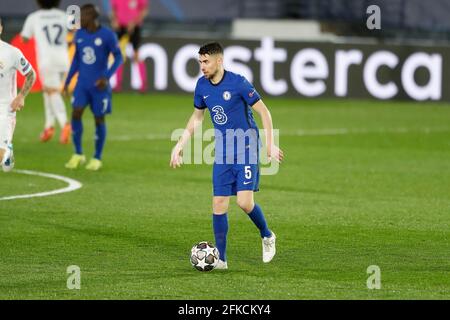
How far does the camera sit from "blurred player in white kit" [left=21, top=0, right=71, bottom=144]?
19438 mm

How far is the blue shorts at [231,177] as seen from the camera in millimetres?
10258

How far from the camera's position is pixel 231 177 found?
406 inches

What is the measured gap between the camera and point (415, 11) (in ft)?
100

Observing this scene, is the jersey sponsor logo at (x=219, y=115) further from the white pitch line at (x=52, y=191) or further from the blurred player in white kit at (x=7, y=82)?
the white pitch line at (x=52, y=191)

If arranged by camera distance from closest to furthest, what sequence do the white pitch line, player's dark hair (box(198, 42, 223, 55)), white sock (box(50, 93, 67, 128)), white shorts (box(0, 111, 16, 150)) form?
player's dark hair (box(198, 42, 223, 55)) < white shorts (box(0, 111, 16, 150)) < the white pitch line < white sock (box(50, 93, 67, 128))

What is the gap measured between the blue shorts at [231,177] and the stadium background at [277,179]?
0.64 meters

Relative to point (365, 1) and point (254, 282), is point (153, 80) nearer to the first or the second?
point (365, 1)

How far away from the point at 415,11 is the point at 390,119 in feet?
24.1

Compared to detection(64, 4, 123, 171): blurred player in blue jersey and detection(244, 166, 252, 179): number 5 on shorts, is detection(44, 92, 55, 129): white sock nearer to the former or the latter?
detection(64, 4, 123, 171): blurred player in blue jersey

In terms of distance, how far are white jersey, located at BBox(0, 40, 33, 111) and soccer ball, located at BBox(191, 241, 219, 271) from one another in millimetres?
3587

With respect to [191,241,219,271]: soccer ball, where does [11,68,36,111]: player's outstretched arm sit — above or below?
above

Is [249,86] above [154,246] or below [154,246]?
above

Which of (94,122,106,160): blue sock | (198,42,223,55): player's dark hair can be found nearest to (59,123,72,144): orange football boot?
(94,122,106,160): blue sock
